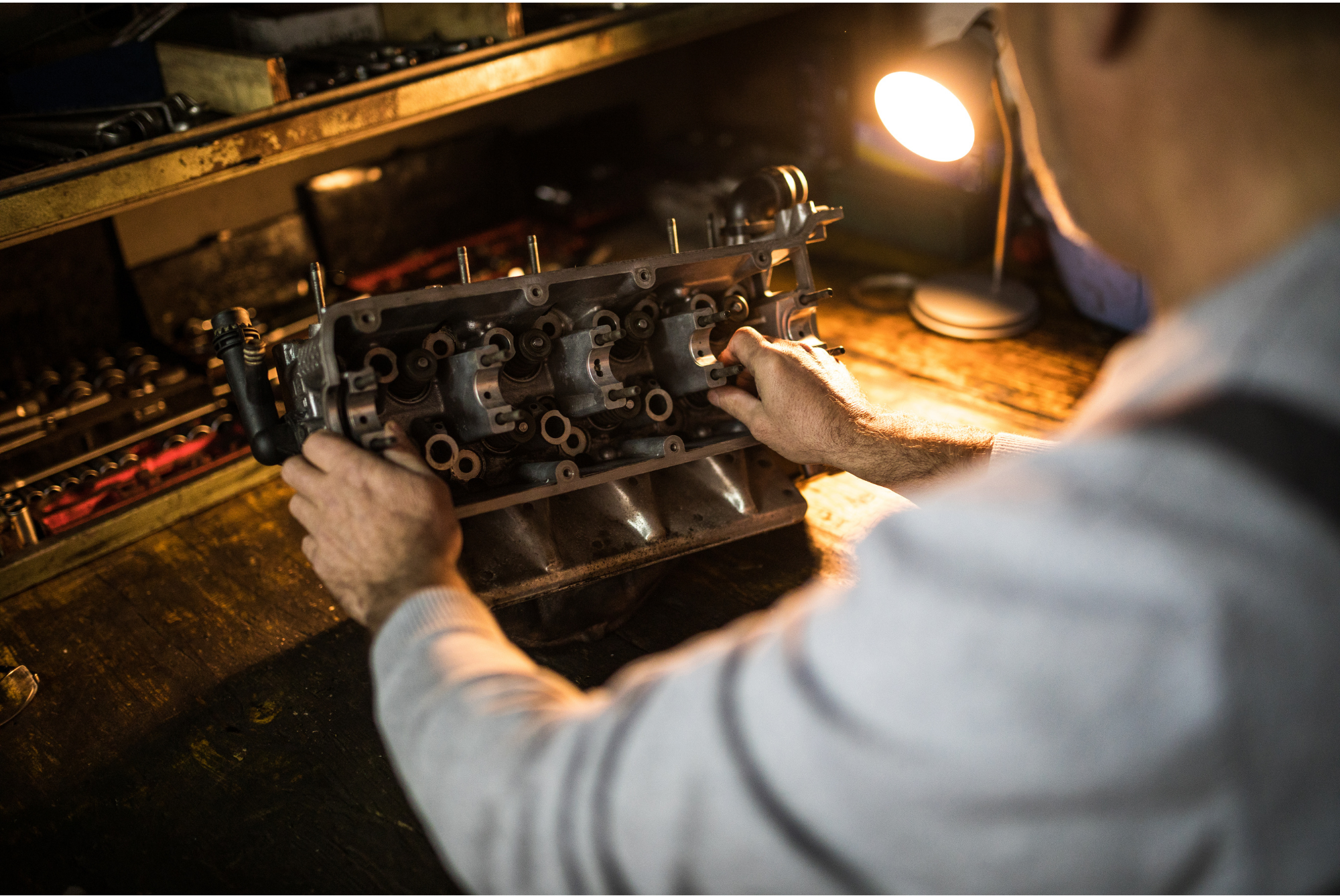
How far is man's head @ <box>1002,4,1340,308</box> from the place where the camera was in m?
0.65

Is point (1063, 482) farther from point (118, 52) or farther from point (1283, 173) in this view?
point (118, 52)

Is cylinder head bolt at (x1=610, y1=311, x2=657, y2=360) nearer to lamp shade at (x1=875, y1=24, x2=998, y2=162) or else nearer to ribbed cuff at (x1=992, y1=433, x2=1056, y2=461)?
ribbed cuff at (x1=992, y1=433, x2=1056, y2=461)

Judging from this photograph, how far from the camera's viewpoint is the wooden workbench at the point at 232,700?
4.07ft

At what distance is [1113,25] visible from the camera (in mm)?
727

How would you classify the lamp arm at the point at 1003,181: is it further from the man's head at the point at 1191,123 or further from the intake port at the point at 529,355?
the man's head at the point at 1191,123

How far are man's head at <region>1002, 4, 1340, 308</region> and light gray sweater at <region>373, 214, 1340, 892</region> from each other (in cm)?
6

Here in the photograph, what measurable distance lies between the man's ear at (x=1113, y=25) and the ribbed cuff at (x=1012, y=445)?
0.81 m

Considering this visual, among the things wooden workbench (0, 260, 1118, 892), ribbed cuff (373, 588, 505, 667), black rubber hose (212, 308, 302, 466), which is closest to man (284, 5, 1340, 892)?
ribbed cuff (373, 588, 505, 667)

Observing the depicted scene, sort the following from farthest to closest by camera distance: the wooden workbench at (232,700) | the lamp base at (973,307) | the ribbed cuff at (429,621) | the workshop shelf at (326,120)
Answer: the lamp base at (973,307) → the workshop shelf at (326,120) → the wooden workbench at (232,700) → the ribbed cuff at (429,621)

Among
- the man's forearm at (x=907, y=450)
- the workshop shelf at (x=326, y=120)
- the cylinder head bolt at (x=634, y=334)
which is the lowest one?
the man's forearm at (x=907, y=450)

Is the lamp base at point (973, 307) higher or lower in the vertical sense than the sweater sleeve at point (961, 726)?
lower

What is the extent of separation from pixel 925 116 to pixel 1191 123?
57.1 inches

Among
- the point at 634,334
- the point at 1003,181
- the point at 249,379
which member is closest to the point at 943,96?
the point at 1003,181

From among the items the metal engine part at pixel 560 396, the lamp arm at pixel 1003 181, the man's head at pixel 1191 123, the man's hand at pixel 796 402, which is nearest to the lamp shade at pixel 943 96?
the lamp arm at pixel 1003 181
